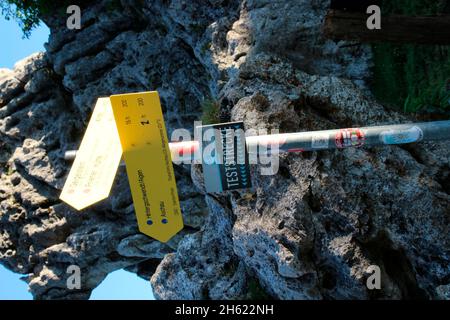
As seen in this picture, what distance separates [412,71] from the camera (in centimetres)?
858

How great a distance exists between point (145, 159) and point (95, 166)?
555 mm

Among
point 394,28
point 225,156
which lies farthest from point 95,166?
point 394,28

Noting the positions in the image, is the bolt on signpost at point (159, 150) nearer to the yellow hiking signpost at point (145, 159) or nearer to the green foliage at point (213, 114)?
the yellow hiking signpost at point (145, 159)

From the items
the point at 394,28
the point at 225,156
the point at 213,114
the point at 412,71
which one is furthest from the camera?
the point at 412,71

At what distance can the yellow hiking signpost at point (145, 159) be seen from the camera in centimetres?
543

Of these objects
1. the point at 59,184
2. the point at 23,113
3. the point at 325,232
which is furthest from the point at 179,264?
the point at 23,113

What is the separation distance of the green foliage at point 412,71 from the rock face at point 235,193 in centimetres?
35

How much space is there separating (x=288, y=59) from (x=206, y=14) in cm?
357

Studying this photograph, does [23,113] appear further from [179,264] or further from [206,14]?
[179,264]

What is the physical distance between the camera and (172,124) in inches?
551

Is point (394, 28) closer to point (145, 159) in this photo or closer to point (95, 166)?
point (145, 159)

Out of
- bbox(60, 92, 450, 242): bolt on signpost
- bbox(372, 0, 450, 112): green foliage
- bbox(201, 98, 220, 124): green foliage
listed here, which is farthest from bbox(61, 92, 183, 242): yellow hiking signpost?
bbox(372, 0, 450, 112): green foliage

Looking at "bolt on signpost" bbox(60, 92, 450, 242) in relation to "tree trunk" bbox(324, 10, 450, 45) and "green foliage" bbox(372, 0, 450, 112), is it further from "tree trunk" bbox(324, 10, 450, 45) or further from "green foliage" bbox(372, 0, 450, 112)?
"green foliage" bbox(372, 0, 450, 112)

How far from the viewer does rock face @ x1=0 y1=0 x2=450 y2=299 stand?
6.68 meters
